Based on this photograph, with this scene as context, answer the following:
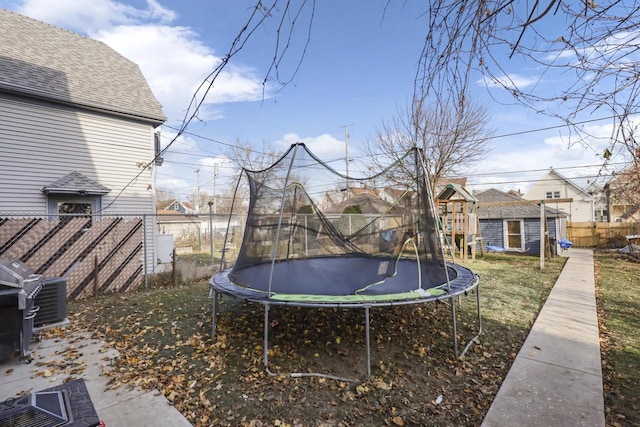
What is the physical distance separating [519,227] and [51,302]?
645 inches

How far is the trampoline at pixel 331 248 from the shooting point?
11.0 feet

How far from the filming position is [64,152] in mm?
6969

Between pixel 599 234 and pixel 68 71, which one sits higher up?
pixel 68 71

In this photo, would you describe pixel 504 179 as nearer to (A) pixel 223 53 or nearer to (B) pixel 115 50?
(B) pixel 115 50

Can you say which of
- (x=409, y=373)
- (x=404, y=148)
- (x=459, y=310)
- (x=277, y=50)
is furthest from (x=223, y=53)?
(x=404, y=148)

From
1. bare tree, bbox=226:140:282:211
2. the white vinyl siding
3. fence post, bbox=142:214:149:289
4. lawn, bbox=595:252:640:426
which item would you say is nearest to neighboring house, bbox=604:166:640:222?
lawn, bbox=595:252:640:426

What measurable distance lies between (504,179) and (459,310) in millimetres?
20015

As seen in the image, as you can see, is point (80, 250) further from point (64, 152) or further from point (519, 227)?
point (519, 227)

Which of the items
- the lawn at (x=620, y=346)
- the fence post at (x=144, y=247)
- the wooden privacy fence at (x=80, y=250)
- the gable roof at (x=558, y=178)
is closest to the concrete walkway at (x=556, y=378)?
the lawn at (x=620, y=346)

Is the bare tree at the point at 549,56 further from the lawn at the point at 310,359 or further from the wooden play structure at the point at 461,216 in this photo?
the wooden play structure at the point at 461,216

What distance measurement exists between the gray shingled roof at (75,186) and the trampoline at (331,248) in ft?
15.3

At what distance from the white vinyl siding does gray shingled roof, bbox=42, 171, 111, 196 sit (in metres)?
0.14

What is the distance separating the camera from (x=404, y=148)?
522 inches

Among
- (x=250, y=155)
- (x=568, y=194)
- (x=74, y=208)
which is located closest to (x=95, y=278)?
(x=74, y=208)
